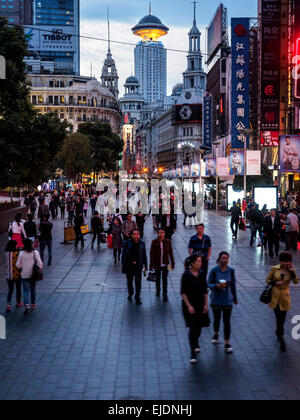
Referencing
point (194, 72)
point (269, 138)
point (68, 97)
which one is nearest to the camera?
point (269, 138)

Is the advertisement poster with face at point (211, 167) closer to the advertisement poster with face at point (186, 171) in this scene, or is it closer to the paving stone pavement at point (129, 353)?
the advertisement poster with face at point (186, 171)

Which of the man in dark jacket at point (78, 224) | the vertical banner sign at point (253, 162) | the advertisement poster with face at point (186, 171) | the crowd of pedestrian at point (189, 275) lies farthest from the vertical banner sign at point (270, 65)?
the crowd of pedestrian at point (189, 275)

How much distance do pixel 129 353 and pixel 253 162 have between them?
24.6 metres

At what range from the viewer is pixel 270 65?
44.2 metres

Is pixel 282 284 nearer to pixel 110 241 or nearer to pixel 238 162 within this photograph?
pixel 110 241

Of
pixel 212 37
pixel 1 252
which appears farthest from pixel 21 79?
pixel 212 37

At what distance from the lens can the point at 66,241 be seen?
2273 cm

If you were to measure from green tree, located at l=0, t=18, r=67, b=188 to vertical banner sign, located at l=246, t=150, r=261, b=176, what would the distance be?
34.6 feet

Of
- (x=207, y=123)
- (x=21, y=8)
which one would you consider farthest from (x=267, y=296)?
(x=21, y=8)

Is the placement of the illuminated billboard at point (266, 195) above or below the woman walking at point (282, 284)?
above

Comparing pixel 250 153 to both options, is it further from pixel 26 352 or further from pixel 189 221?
pixel 26 352

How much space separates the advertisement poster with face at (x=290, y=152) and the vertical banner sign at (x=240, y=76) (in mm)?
20325

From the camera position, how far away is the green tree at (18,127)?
2538 centimetres

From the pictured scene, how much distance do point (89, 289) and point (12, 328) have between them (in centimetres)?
363
